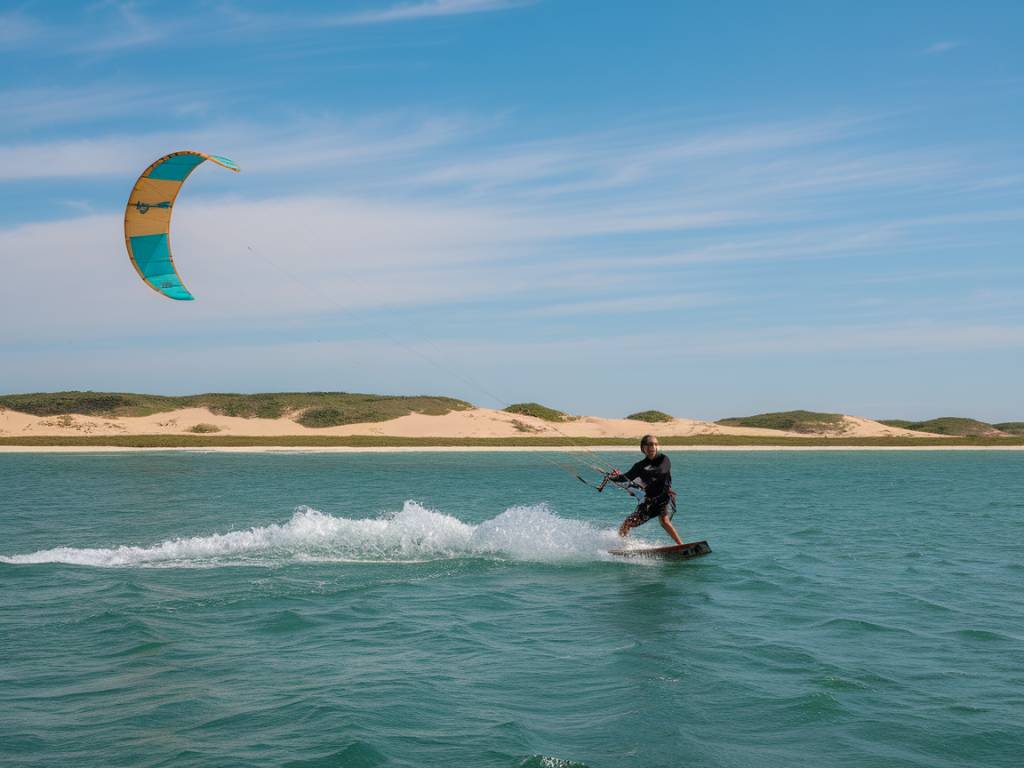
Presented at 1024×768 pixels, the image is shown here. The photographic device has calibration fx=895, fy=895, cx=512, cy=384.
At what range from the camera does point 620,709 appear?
27.3 feet

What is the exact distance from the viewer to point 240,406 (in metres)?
90.7

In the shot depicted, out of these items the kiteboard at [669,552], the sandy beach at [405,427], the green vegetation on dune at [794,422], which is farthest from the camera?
the green vegetation on dune at [794,422]

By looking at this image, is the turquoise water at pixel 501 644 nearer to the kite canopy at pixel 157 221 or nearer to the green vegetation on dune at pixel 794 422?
the kite canopy at pixel 157 221

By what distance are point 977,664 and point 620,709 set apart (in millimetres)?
4461

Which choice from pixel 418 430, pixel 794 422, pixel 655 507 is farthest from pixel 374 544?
pixel 794 422

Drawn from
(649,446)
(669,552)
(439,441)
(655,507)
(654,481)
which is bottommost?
(669,552)

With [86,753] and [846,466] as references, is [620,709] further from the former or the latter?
[846,466]

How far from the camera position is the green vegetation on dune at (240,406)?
86312 mm

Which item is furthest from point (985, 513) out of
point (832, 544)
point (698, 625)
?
point (698, 625)

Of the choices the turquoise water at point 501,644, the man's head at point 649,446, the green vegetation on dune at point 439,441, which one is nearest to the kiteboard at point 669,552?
the turquoise water at point 501,644

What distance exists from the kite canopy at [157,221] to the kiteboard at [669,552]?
9.42 meters

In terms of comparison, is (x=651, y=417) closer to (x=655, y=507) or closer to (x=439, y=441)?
(x=439, y=441)

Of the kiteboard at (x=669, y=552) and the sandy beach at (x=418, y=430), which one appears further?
the sandy beach at (x=418, y=430)

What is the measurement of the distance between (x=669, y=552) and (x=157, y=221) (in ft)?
37.1
